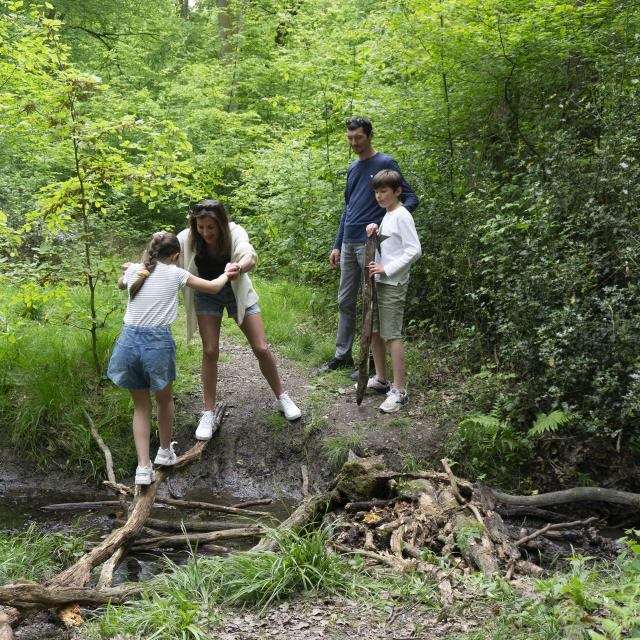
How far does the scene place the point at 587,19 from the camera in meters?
6.91

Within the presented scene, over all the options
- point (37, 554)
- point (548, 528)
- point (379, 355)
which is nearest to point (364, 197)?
point (379, 355)

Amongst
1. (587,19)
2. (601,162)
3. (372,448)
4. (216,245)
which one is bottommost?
(372,448)

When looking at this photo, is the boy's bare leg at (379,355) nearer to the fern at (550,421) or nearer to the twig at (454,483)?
the twig at (454,483)

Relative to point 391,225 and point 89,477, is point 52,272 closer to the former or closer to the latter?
point 89,477

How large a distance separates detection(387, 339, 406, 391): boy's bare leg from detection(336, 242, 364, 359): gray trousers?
823mm

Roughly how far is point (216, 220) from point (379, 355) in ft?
7.27

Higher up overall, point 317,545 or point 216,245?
point 216,245

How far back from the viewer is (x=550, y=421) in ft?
17.4

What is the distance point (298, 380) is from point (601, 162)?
Answer: 3778 mm

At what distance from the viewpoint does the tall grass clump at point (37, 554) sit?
4.36m

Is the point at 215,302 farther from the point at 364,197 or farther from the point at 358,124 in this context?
the point at 358,124

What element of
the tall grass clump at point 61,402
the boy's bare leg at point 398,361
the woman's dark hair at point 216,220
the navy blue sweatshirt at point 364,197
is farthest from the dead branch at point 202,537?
the navy blue sweatshirt at point 364,197

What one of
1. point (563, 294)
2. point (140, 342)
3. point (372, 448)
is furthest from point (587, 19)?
point (140, 342)

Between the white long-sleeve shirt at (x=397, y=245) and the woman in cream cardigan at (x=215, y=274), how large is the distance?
129 cm
